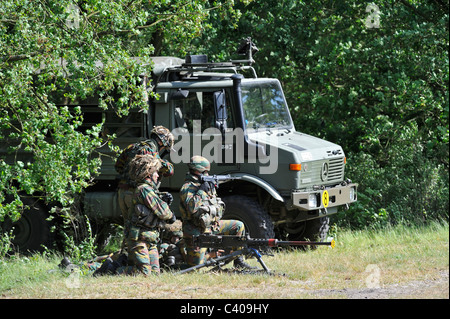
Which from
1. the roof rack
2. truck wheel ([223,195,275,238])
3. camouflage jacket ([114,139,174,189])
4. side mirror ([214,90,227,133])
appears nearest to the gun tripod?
camouflage jacket ([114,139,174,189])

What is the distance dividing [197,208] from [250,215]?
164 centimetres

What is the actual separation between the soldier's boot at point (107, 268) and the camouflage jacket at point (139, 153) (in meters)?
0.89

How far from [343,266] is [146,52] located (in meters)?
3.46

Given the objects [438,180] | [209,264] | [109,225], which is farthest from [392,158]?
[209,264]

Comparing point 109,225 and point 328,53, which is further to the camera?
point 328,53

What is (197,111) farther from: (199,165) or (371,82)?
(371,82)

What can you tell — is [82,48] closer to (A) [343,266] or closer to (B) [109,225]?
(B) [109,225]

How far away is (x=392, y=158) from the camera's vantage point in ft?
41.9

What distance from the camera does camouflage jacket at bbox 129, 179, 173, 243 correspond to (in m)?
7.82

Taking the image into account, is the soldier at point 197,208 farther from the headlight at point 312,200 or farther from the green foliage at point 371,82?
the green foliage at point 371,82

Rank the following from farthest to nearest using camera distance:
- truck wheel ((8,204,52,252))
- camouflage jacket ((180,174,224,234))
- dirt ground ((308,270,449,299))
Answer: truck wheel ((8,204,52,252)) → camouflage jacket ((180,174,224,234)) → dirt ground ((308,270,449,299))

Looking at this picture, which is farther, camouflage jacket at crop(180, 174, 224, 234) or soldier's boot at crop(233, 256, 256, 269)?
soldier's boot at crop(233, 256, 256, 269)

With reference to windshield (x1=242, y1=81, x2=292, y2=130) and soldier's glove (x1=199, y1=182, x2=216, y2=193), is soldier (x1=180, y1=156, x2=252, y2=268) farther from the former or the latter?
windshield (x1=242, y1=81, x2=292, y2=130)

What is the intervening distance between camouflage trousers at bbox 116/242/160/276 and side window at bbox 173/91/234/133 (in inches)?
93.4
